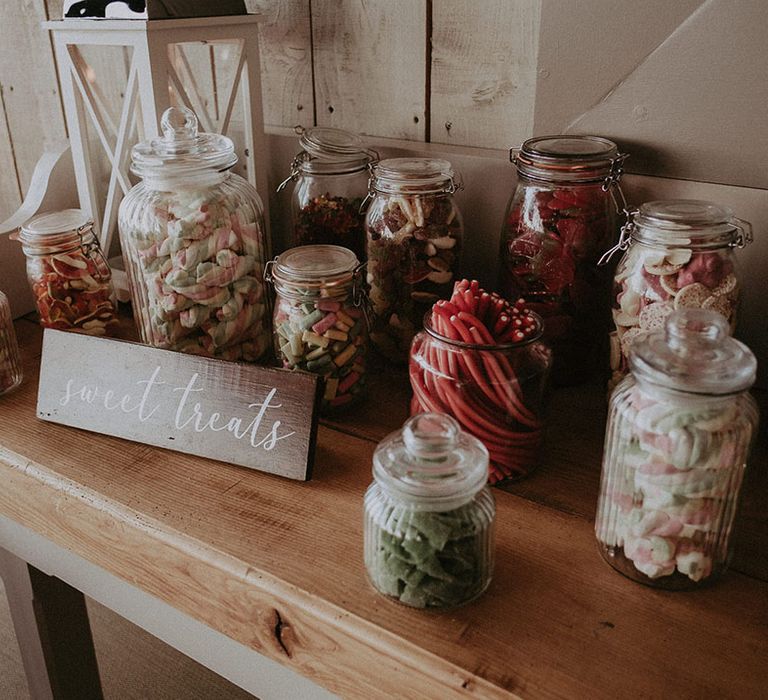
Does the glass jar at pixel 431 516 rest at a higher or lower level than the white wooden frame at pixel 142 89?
lower

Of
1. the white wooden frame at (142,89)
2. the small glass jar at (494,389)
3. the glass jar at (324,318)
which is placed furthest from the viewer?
the white wooden frame at (142,89)

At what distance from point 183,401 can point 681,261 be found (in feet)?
1.68

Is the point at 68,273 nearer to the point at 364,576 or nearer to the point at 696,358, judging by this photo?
the point at 364,576

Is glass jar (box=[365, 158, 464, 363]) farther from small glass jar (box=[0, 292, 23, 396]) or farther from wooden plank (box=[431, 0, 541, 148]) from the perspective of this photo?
small glass jar (box=[0, 292, 23, 396])

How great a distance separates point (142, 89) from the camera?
965 mm

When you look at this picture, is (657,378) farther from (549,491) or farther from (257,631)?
(257,631)

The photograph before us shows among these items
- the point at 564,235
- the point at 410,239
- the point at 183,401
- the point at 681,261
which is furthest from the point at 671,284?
the point at 183,401

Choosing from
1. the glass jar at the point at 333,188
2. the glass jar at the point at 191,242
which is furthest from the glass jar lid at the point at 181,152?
the glass jar at the point at 333,188

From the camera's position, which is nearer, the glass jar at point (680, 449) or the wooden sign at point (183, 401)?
the glass jar at point (680, 449)

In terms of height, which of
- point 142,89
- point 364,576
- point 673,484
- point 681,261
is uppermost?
point 142,89

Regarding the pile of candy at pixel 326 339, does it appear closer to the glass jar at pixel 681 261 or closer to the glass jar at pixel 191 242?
the glass jar at pixel 191 242

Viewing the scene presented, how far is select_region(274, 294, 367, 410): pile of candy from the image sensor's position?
2.75 feet

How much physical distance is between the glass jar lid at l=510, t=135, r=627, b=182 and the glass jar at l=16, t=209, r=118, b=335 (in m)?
0.54

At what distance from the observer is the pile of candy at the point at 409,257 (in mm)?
902
